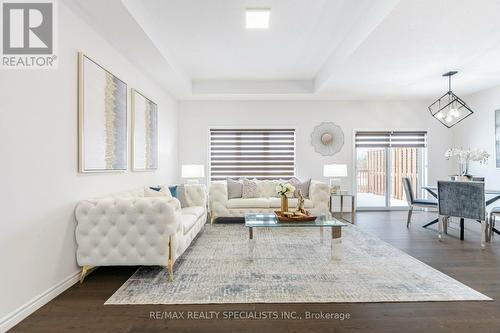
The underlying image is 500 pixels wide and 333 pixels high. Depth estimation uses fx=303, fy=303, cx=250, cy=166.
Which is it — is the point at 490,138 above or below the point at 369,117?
below

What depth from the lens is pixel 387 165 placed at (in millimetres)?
7070

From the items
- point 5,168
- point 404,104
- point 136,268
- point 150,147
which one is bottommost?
point 136,268

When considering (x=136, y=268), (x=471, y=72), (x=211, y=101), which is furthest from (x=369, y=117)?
(x=136, y=268)

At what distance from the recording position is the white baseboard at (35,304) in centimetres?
207

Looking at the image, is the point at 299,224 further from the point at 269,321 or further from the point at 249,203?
the point at 249,203

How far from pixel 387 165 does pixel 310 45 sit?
3.84m

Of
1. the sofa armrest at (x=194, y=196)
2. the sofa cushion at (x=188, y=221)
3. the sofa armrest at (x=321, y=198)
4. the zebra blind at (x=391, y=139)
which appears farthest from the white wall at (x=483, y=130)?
the sofa cushion at (x=188, y=221)

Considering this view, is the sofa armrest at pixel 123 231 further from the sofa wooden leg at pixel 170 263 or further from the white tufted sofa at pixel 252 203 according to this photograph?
the white tufted sofa at pixel 252 203

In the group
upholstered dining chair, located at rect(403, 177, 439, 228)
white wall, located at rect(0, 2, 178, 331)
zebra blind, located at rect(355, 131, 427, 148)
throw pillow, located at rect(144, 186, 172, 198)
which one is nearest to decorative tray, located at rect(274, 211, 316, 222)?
throw pillow, located at rect(144, 186, 172, 198)

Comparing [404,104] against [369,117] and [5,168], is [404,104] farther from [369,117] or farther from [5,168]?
[5,168]

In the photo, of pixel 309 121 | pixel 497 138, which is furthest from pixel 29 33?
pixel 497 138

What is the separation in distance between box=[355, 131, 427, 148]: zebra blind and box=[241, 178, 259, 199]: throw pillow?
9.25 feet

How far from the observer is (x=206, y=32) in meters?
4.10

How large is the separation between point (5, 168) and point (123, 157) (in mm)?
1849
